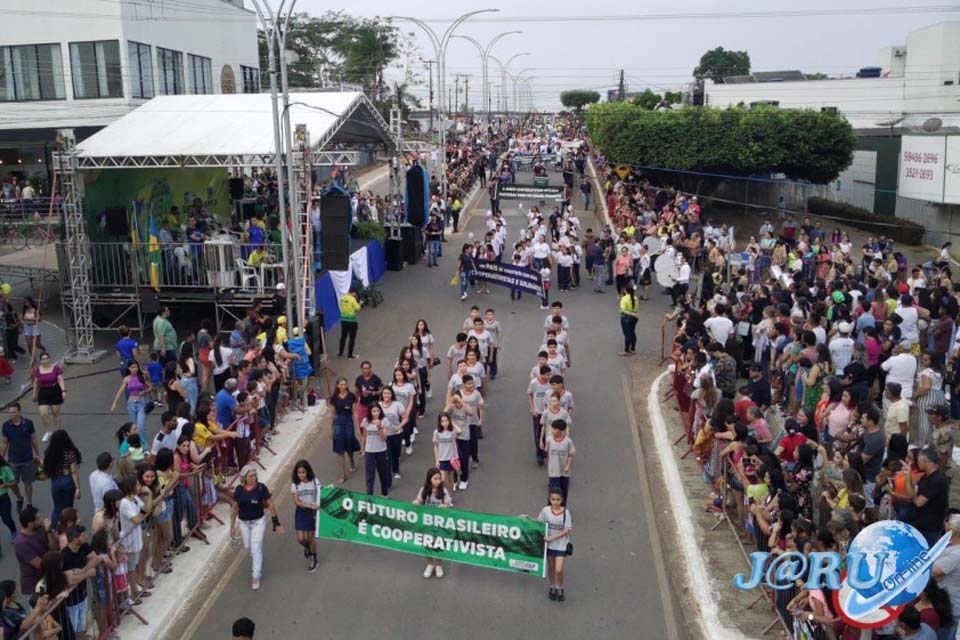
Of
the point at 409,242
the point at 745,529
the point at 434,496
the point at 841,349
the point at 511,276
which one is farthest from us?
the point at 409,242

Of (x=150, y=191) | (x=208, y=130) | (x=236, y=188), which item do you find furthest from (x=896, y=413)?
(x=236, y=188)

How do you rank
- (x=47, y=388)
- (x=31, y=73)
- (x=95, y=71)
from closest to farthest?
1. (x=47, y=388)
2. (x=95, y=71)
3. (x=31, y=73)

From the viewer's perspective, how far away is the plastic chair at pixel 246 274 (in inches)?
818

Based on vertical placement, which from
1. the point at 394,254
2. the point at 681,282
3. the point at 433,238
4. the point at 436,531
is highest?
the point at 433,238

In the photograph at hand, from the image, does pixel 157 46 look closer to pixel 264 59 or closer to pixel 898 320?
pixel 898 320

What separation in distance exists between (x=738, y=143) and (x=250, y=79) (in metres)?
25.2

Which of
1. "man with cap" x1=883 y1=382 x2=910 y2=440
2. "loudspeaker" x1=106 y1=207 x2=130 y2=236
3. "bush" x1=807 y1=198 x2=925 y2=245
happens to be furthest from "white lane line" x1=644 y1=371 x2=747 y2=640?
"bush" x1=807 y1=198 x2=925 y2=245

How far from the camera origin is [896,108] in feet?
202

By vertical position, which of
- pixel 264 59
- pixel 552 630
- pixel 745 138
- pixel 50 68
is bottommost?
pixel 552 630

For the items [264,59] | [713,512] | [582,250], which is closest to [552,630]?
[713,512]

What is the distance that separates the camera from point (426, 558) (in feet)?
35.0

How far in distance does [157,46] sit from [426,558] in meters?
32.1

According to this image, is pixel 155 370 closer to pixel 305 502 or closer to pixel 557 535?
pixel 305 502

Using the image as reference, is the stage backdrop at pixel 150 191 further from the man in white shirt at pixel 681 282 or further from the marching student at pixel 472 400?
the marching student at pixel 472 400
